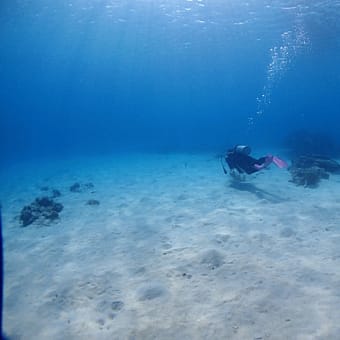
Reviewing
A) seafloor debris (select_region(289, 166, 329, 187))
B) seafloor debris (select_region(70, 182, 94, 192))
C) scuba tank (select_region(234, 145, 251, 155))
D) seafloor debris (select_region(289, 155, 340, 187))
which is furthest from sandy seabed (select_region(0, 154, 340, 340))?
seafloor debris (select_region(70, 182, 94, 192))

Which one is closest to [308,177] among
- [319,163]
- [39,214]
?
[319,163]

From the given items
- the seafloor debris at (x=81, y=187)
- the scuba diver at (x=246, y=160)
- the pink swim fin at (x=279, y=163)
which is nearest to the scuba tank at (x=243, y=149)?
the scuba diver at (x=246, y=160)

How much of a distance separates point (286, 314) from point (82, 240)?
6212mm

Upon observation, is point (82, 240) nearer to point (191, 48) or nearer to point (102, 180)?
point (102, 180)

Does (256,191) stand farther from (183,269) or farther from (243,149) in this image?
(183,269)

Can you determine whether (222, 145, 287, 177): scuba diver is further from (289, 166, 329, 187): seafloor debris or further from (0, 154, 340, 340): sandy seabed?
(289, 166, 329, 187): seafloor debris

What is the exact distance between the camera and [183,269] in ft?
21.8

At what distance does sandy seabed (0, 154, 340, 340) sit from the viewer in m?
4.88

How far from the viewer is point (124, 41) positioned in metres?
39.2

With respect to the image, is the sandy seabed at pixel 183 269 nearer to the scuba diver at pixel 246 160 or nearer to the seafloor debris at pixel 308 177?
the seafloor debris at pixel 308 177

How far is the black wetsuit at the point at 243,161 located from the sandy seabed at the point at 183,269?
1103mm

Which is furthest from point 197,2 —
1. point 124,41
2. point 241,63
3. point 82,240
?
point 241,63

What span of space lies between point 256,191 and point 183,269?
703 cm

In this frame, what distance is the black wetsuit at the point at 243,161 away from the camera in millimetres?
11844
